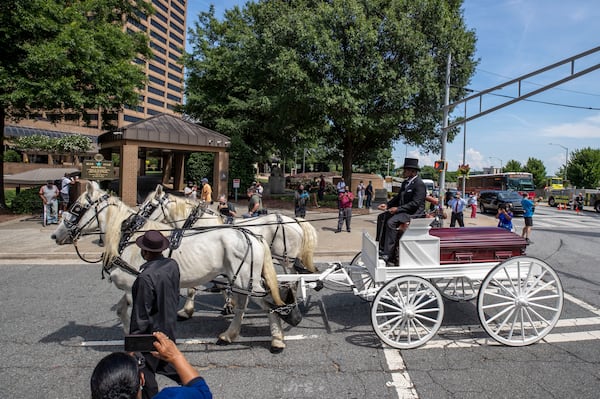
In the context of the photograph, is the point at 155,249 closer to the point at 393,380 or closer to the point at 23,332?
the point at 393,380

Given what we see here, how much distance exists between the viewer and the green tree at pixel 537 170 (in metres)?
76.1

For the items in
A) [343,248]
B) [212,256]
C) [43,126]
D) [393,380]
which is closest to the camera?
[393,380]

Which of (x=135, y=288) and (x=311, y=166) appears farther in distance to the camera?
(x=311, y=166)

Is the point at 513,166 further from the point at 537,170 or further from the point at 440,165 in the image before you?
the point at 440,165

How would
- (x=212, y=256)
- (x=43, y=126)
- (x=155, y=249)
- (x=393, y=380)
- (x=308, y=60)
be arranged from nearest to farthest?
1. (x=155, y=249)
2. (x=393, y=380)
3. (x=212, y=256)
4. (x=308, y=60)
5. (x=43, y=126)

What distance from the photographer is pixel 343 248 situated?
12.1 metres

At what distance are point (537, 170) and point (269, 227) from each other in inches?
3430

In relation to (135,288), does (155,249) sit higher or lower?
higher

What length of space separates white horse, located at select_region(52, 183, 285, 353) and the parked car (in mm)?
24604

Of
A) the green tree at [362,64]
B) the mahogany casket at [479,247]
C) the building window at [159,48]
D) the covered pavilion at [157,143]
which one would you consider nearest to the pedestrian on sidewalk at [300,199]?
the green tree at [362,64]

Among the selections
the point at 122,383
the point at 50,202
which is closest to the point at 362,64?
the point at 50,202

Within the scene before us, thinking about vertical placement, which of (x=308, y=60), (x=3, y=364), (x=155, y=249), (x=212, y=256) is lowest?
(x=3, y=364)

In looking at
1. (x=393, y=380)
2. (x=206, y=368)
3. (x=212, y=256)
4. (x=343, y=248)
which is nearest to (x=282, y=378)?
(x=206, y=368)

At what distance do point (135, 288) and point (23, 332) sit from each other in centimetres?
356
